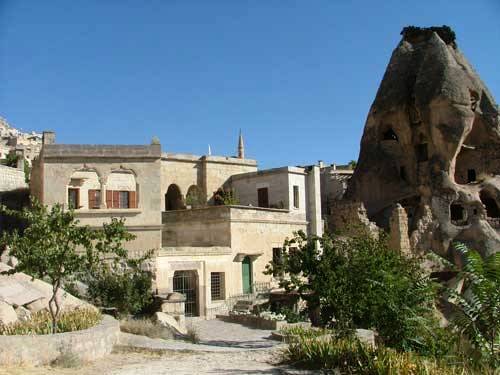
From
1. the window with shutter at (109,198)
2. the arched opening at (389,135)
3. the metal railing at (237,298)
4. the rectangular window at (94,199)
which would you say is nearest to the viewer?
the metal railing at (237,298)

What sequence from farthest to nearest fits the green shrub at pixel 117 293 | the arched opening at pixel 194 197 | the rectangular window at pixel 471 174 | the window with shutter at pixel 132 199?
the rectangular window at pixel 471 174, the arched opening at pixel 194 197, the window with shutter at pixel 132 199, the green shrub at pixel 117 293

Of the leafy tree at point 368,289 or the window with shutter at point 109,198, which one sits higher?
the window with shutter at point 109,198

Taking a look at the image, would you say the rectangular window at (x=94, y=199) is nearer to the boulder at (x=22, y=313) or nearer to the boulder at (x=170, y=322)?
the boulder at (x=170, y=322)

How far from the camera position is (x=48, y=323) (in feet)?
40.3

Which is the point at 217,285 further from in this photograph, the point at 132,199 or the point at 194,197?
the point at 194,197

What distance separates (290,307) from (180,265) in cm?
494

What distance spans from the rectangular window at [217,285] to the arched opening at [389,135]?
78.9 ft

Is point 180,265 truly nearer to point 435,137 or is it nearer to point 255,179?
point 255,179

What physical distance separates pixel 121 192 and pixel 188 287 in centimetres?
741

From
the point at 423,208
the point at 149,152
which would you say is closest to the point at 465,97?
the point at 423,208

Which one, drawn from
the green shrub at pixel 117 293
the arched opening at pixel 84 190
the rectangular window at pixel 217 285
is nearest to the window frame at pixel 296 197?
the rectangular window at pixel 217 285

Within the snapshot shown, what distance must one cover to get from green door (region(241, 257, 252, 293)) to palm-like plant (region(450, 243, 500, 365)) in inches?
703

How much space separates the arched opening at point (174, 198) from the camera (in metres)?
35.9

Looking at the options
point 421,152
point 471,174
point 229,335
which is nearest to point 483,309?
point 229,335
